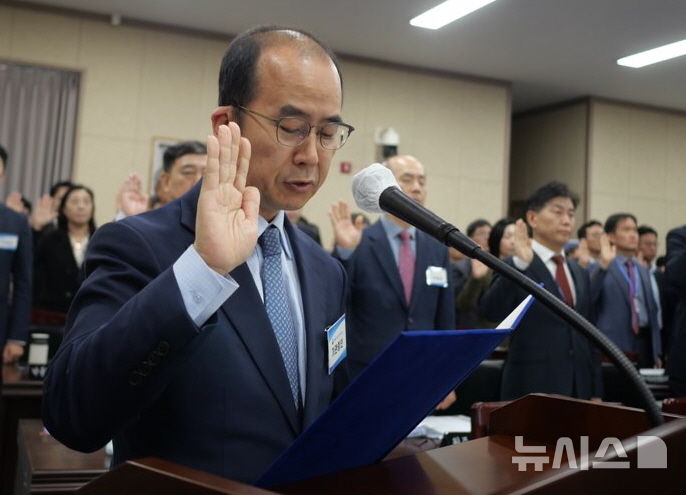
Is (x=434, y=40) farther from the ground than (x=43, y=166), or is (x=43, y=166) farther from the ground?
(x=434, y=40)

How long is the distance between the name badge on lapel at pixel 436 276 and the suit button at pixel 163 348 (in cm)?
284

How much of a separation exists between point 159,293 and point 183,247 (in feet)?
0.81

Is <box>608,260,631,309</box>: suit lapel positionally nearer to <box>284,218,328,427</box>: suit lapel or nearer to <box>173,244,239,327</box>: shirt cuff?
<box>284,218,328,427</box>: suit lapel

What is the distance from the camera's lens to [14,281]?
3.79 m

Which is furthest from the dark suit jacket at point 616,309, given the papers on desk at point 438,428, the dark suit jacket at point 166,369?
the dark suit jacket at point 166,369

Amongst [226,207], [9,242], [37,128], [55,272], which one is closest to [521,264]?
[9,242]

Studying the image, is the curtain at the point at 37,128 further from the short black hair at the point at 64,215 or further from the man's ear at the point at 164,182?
the man's ear at the point at 164,182

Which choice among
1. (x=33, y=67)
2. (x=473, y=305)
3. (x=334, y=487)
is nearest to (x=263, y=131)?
(x=334, y=487)

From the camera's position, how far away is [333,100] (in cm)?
113

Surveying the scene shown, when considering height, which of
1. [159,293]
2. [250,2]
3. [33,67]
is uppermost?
[250,2]

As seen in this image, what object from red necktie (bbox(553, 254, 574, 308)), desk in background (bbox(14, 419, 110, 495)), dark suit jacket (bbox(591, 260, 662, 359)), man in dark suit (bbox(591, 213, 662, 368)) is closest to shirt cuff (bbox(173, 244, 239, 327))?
desk in background (bbox(14, 419, 110, 495))

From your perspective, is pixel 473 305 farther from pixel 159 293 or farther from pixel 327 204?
pixel 159 293

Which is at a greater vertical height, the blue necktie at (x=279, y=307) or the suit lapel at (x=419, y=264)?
the suit lapel at (x=419, y=264)

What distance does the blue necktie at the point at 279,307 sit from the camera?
1112 millimetres
